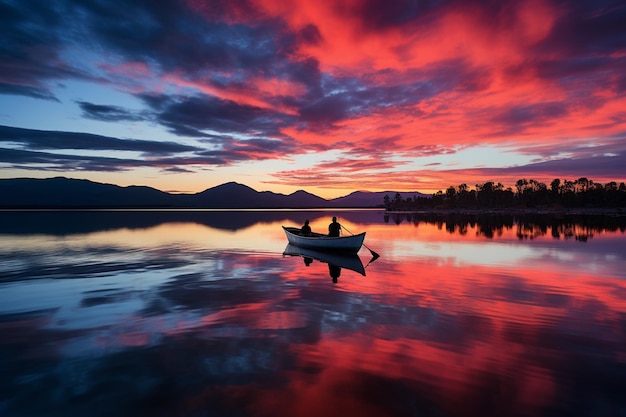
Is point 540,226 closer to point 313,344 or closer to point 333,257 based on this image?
point 333,257

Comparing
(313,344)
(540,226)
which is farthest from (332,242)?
(540,226)

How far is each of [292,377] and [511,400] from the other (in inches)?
219

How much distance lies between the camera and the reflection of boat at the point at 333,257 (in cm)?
2920

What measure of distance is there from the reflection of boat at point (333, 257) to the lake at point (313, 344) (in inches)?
200

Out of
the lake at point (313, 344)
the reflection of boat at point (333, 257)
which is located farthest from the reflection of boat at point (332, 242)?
the lake at point (313, 344)

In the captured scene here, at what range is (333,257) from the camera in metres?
34.8

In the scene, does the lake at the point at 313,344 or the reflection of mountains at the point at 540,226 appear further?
the reflection of mountains at the point at 540,226

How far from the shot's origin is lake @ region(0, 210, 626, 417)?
27.5 feet

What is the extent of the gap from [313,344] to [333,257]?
23.0 meters

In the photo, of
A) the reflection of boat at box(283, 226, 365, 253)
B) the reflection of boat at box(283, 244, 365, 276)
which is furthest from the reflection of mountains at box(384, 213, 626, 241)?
the reflection of boat at box(283, 226, 365, 253)

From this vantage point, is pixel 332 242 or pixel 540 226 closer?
pixel 332 242

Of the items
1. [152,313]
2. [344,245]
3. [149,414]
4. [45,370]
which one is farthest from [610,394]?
[344,245]

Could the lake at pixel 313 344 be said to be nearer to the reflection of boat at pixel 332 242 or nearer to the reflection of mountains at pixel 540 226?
the reflection of boat at pixel 332 242

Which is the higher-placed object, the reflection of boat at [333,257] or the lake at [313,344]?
the lake at [313,344]
